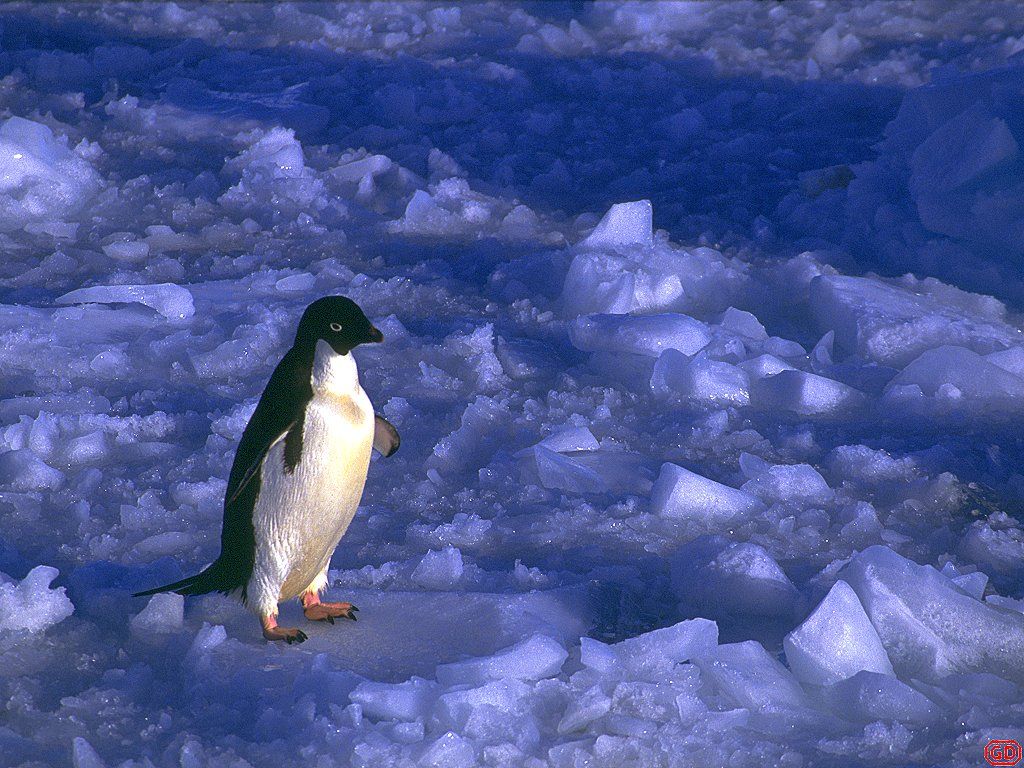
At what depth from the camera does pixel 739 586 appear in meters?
2.52

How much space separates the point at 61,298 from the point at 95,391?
70cm

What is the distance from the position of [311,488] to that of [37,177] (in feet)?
10.6

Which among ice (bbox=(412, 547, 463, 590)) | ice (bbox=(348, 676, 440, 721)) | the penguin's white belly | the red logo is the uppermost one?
the penguin's white belly

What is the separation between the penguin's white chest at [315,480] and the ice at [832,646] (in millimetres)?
912

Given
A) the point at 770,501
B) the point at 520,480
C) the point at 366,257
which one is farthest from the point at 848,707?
the point at 366,257

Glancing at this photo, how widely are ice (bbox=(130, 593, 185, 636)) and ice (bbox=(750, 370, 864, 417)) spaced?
184 centimetres

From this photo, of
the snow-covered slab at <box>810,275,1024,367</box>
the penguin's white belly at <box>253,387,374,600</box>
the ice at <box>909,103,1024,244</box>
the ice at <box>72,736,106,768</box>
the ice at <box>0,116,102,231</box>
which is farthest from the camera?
the ice at <box>0,116,102,231</box>

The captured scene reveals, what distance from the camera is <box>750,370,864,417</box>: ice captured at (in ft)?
11.3

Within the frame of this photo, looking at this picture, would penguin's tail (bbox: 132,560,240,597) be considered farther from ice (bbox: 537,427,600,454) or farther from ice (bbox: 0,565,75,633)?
ice (bbox: 537,427,600,454)

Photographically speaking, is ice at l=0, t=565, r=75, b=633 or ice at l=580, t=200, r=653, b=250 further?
ice at l=580, t=200, r=653, b=250

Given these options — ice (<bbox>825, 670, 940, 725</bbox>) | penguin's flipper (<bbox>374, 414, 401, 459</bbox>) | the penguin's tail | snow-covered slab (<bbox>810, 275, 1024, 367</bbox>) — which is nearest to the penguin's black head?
penguin's flipper (<bbox>374, 414, 401, 459</bbox>)

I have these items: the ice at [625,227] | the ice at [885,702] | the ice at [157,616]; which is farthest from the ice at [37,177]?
the ice at [885,702]

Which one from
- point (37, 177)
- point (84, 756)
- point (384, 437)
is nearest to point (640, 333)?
point (384, 437)

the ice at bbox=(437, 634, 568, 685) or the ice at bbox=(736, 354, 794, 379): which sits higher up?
the ice at bbox=(437, 634, 568, 685)
